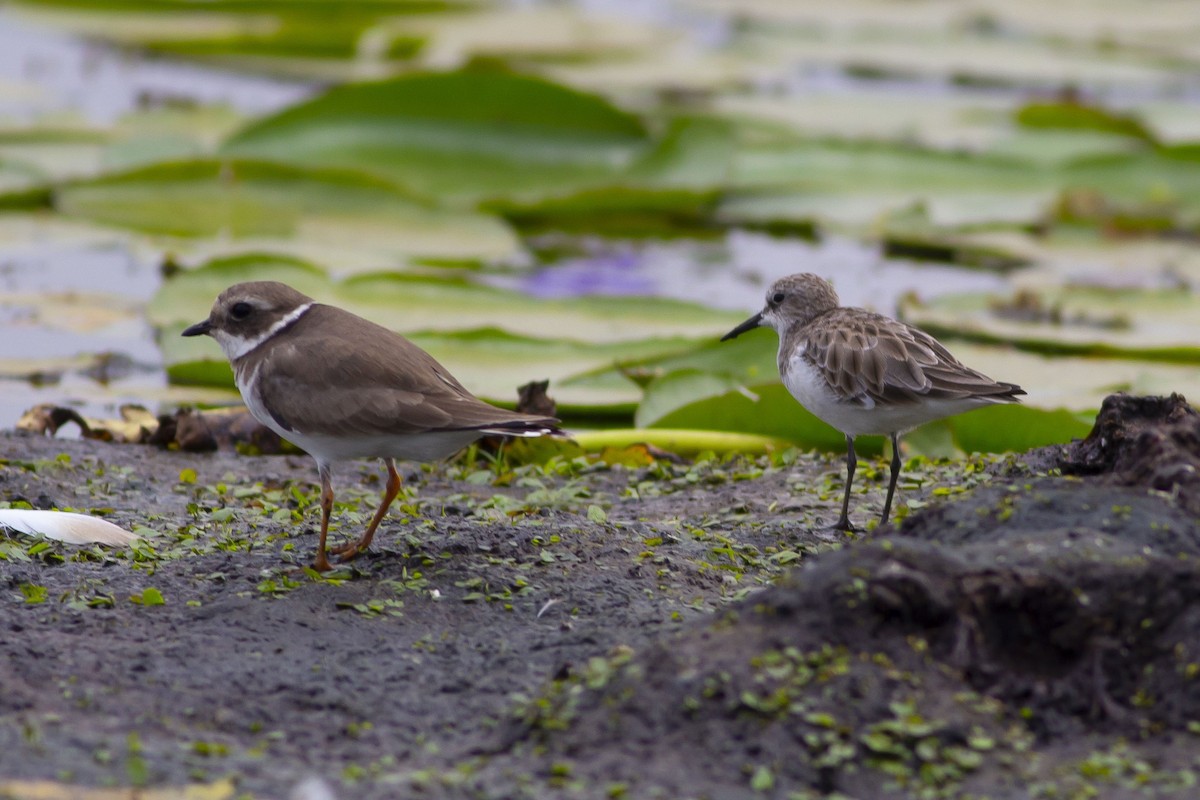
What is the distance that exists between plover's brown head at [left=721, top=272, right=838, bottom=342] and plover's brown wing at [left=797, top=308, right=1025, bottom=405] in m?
0.52

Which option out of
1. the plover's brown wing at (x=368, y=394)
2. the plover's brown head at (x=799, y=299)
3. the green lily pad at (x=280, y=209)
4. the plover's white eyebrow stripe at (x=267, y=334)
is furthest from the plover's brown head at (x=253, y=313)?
the green lily pad at (x=280, y=209)

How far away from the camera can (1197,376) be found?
750cm

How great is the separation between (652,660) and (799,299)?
286cm

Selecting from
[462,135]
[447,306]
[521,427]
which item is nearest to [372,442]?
[521,427]

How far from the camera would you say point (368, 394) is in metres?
4.92

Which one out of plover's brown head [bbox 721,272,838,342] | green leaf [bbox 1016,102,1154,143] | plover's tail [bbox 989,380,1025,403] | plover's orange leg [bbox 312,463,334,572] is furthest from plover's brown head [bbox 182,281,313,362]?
green leaf [bbox 1016,102,1154,143]

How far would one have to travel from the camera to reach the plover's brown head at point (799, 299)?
6254 millimetres

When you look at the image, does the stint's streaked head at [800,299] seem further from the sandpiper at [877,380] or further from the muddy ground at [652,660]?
the muddy ground at [652,660]

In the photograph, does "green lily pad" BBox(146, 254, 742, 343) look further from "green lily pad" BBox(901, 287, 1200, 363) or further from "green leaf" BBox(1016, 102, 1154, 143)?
"green leaf" BBox(1016, 102, 1154, 143)

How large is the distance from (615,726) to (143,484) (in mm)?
3174

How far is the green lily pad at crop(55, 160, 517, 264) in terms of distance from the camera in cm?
934

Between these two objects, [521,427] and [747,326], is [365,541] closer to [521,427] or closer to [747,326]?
[521,427]

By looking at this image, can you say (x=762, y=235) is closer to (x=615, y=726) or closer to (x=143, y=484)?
(x=143, y=484)

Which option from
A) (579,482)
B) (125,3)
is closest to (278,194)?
(579,482)
